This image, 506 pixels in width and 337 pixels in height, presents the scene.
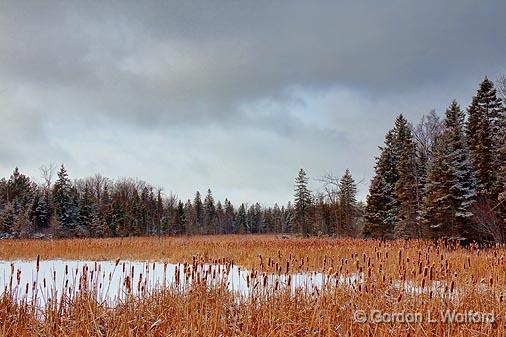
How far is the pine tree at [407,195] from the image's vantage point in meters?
26.5

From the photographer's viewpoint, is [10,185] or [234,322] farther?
[10,185]

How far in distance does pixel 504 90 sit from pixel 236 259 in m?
18.7

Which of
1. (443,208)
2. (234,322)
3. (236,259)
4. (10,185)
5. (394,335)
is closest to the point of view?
(394,335)

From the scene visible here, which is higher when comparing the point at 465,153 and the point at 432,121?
the point at 432,121

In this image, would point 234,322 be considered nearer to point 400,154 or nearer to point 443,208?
point 443,208

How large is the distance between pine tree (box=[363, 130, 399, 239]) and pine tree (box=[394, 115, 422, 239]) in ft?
3.74

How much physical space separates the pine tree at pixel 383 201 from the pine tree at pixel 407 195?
1140 mm

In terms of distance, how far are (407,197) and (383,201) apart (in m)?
3.28

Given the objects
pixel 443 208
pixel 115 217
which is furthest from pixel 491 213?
pixel 115 217

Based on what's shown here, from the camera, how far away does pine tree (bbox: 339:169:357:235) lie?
39725 millimetres

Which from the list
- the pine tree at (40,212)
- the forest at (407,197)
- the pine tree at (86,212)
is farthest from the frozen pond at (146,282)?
the pine tree at (86,212)

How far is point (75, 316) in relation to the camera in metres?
3.45

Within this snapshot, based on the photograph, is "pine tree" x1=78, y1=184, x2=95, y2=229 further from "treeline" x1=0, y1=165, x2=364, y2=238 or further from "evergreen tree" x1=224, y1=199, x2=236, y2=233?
"evergreen tree" x1=224, y1=199, x2=236, y2=233

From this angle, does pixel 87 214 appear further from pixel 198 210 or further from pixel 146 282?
pixel 146 282
